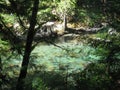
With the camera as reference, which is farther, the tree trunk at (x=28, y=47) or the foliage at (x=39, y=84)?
the tree trunk at (x=28, y=47)

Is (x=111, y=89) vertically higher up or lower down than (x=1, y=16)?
lower down

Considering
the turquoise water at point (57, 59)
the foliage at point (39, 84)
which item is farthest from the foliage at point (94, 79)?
the turquoise water at point (57, 59)

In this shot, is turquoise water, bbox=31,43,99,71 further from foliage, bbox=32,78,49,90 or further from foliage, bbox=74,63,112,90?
foliage, bbox=32,78,49,90

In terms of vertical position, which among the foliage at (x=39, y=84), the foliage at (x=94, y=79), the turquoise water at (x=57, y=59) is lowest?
the turquoise water at (x=57, y=59)

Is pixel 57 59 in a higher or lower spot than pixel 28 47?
lower

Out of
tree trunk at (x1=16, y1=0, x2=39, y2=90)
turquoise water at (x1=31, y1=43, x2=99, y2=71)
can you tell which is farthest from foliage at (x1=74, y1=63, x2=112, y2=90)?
turquoise water at (x1=31, y1=43, x2=99, y2=71)

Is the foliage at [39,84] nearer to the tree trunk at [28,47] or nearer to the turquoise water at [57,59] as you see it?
the tree trunk at [28,47]

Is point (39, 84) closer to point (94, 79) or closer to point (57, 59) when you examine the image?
point (94, 79)

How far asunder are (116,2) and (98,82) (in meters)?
2.26

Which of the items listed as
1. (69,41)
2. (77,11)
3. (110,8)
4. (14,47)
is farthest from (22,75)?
(69,41)

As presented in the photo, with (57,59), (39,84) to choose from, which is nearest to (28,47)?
(39,84)

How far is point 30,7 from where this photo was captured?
6.19 m

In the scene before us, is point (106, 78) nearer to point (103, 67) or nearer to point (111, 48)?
point (103, 67)

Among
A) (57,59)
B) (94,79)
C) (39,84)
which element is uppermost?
(39,84)
